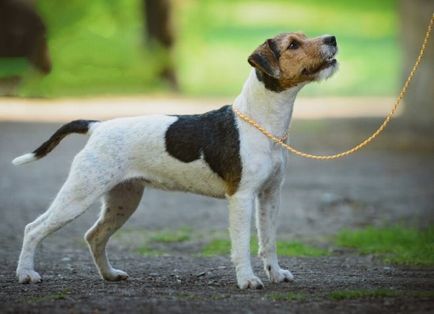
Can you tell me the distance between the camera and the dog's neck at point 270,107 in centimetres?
698

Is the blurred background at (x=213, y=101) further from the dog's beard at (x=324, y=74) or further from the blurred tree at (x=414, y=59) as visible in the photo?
the dog's beard at (x=324, y=74)

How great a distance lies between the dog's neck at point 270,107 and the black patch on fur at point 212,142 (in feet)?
0.56

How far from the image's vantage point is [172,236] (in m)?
9.92

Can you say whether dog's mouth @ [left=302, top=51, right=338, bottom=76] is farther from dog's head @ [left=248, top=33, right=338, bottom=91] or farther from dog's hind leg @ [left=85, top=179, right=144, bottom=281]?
dog's hind leg @ [left=85, top=179, right=144, bottom=281]

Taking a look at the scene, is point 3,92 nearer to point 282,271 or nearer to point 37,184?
point 37,184

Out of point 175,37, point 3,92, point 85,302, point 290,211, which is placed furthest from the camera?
point 175,37

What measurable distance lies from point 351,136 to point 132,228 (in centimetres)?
873

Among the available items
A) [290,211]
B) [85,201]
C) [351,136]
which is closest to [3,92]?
[351,136]

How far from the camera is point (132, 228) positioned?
1050 cm

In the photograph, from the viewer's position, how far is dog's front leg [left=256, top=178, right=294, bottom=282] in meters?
7.15

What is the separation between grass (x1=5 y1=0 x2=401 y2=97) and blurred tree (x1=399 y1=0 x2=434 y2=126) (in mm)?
3572

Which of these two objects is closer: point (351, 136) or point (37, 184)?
point (37, 184)

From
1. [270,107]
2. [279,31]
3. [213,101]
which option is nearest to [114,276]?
[270,107]

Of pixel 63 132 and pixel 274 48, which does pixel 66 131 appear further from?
pixel 274 48
